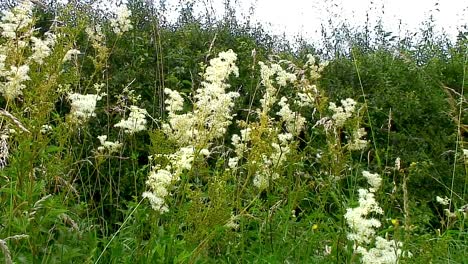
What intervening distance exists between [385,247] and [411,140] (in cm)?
323

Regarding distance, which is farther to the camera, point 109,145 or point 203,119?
point 109,145

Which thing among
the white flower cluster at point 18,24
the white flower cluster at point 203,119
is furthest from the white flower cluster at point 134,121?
the white flower cluster at point 18,24

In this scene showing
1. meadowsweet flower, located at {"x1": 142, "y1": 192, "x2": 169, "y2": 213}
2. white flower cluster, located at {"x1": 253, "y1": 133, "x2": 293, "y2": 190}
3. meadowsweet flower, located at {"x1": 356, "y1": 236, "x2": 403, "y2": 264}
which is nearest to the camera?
meadowsweet flower, located at {"x1": 356, "y1": 236, "x2": 403, "y2": 264}

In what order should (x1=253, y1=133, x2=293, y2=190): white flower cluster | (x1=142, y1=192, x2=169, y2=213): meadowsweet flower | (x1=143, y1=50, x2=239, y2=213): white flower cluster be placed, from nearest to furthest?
(x1=142, y1=192, x2=169, y2=213): meadowsweet flower
(x1=143, y1=50, x2=239, y2=213): white flower cluster
(x1=253, y1=133, x2=293, y2=190): white flower cluster

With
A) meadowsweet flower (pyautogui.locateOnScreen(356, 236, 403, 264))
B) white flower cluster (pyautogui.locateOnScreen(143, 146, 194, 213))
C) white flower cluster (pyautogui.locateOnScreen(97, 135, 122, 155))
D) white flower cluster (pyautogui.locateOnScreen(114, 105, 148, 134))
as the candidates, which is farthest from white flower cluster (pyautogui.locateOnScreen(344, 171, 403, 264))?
white flower cluster (pyautogui.locateOnScreen(97, 135, 122, 155))

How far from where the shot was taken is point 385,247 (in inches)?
83.6

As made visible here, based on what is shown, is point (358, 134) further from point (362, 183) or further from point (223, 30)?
point (223, 30)

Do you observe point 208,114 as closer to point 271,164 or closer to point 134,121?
point 134,121

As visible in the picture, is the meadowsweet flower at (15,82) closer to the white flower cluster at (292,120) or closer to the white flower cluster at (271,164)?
the white flower cluster at (271,164)

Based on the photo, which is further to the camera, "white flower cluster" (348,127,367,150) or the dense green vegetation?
"white flower cluster" (348,127,367,150)

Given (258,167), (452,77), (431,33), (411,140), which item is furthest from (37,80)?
(431,33)

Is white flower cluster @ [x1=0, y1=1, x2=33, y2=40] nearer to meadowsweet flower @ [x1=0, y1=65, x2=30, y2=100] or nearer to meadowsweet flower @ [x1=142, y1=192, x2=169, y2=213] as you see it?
meadowsweet flower @ [x1=0, y1=65, x2=30, y2=100]

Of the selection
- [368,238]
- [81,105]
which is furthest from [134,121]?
[368,238]

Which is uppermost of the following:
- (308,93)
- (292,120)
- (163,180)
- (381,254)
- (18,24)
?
(18,24)
